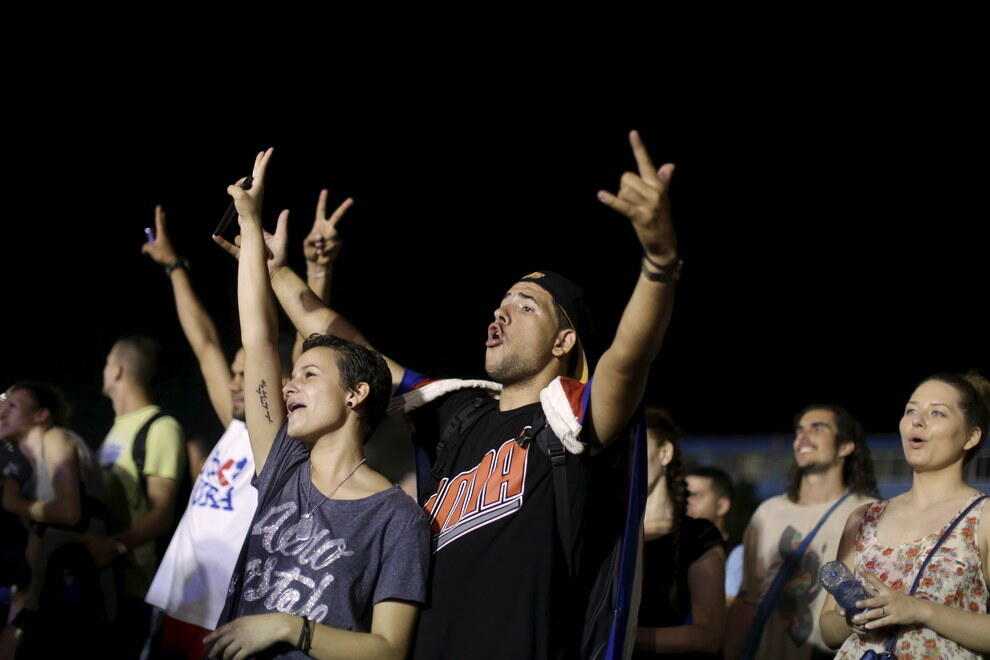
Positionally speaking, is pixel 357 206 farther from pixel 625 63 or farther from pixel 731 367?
pixel 731 367

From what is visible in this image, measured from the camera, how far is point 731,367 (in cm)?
714

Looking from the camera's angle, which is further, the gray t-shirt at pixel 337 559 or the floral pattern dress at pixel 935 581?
the floral pattern dress at pixel 935 581

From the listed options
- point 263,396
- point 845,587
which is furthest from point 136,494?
point 845,587

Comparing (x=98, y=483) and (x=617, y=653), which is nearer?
(x=617, y=653)

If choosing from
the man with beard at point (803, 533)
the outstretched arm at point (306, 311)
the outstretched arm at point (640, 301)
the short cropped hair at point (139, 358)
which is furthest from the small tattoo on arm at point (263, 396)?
the man with beard at point (803, 533)

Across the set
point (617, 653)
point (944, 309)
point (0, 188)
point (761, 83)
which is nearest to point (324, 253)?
point (617, 653)

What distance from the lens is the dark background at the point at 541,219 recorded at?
6.15 metres

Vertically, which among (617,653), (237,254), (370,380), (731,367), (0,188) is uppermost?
(0,188)

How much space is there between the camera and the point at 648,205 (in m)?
1.93

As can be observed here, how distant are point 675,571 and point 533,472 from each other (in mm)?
1161

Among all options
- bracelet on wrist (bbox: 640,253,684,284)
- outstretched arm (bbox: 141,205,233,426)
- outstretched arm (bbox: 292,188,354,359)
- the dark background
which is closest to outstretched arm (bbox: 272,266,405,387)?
outstretched arm (bbox: 292,188,354,359)

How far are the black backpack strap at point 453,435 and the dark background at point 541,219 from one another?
3709mm

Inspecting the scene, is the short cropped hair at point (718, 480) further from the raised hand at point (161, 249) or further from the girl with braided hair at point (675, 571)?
the raised hand at point (161, 249)

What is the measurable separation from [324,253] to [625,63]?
11.5ft
